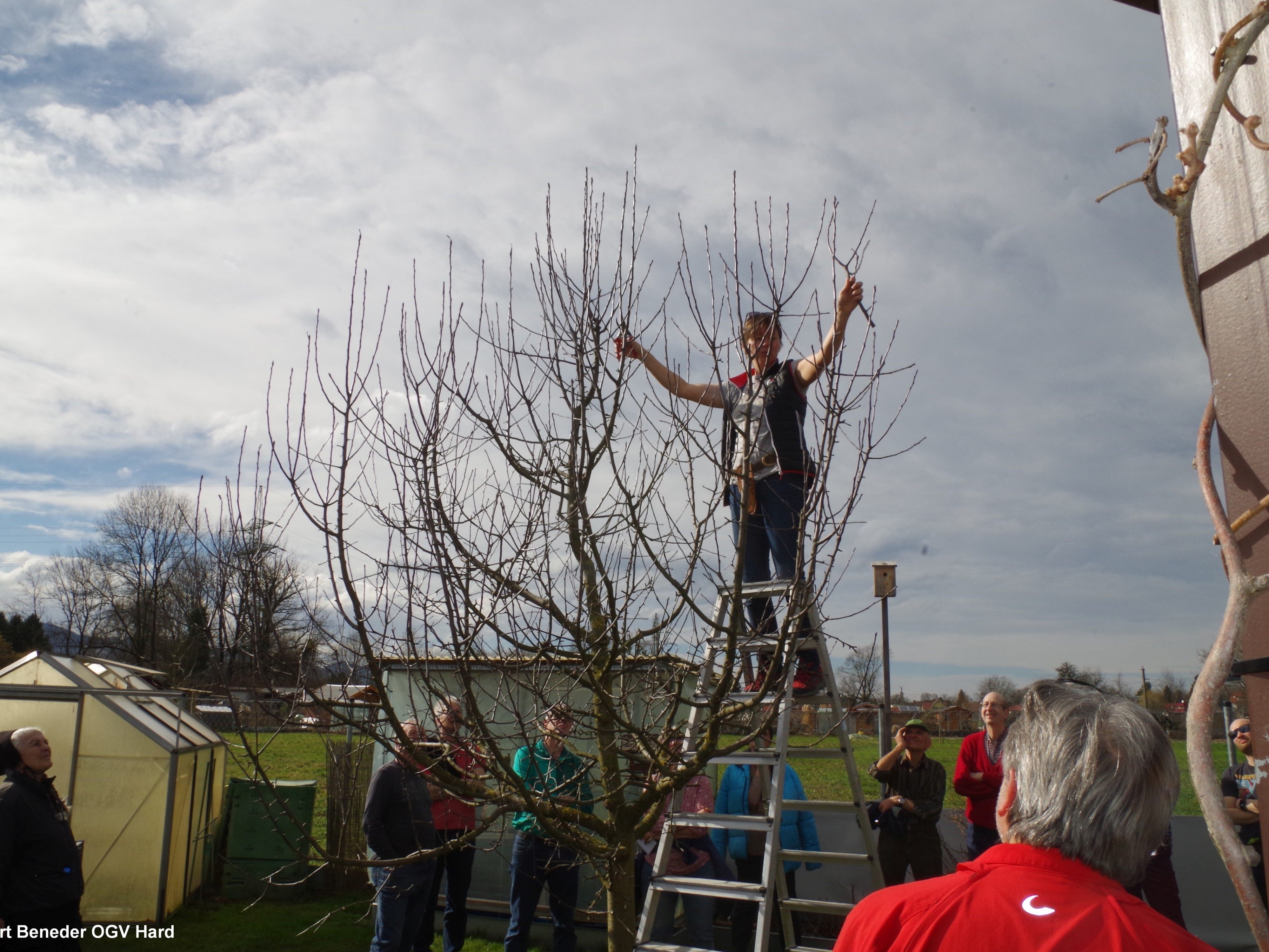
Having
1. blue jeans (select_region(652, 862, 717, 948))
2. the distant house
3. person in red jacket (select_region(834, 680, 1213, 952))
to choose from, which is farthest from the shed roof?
the distant house

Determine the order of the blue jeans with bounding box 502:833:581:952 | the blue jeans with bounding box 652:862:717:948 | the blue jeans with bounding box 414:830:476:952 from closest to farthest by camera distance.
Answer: the blue jeans with bounding box 652:862:717:948 → the blue jeans with bounding box 502:833:581:952 → the blue jeans with bounding box 414:830:476:952

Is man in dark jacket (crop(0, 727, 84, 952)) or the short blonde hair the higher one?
the short blonde hair

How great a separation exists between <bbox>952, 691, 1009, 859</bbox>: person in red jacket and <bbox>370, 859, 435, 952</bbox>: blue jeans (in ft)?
11.0

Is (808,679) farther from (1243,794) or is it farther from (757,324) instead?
(1243,794)

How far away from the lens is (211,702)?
Result: 43.7 feet

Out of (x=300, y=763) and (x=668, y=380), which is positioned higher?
(x=668, y=380)

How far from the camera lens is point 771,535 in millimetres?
4020

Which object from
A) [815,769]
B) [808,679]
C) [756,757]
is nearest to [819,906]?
[756,757]

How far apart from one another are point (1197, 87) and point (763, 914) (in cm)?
291

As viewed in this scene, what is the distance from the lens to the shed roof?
869cm

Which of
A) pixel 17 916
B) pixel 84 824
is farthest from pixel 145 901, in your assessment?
pixel 17 916

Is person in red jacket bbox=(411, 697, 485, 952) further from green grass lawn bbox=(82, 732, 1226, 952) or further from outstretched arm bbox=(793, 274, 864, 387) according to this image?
outstretched arm bbox=(793, 274, 864, 387)

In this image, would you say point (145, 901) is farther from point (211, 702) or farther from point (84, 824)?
point (211, 702)

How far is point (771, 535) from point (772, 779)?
1073mm
